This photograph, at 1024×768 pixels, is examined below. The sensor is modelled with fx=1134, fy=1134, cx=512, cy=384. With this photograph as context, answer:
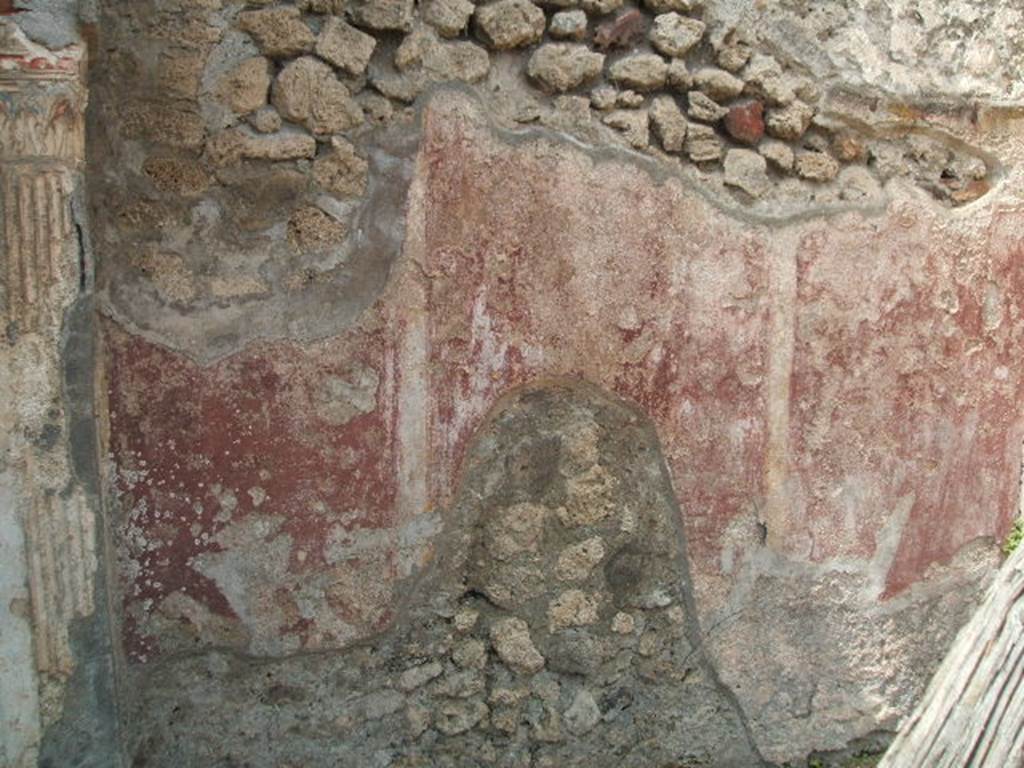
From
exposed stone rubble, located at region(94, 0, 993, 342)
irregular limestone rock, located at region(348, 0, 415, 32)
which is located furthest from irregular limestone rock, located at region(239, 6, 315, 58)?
irregular limestone rock, located at region(348, 0, 415, 32)

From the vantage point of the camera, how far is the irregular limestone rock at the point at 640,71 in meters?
2.50

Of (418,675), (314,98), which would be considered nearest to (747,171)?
(314,98)

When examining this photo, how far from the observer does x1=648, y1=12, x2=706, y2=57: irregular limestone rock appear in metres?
2.53

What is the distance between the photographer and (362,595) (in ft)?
7.88

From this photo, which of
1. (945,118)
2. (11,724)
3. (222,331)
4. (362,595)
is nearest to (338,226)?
(222,331)

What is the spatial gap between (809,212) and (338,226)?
3.70 ft

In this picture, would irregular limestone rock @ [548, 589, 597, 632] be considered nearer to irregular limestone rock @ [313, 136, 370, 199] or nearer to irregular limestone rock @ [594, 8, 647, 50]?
irregular limestone rock @ [313, 136, 370, 199]

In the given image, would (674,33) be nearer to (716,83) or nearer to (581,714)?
(716,83)

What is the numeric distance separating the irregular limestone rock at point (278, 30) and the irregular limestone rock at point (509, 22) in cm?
37

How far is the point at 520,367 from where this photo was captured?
2.47 meters

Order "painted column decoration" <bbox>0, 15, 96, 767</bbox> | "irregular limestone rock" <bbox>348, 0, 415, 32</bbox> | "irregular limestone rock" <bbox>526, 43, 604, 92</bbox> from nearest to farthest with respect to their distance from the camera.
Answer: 1. "painted column decoration" <bbox>0, 15, 96, 767</bbox>
2. "irregular limestone rock" <bbox>348, 0, 415, 32</bbox>
3. "irregular limestone rock" <bbox>526, 43, 604, 92</bbox>

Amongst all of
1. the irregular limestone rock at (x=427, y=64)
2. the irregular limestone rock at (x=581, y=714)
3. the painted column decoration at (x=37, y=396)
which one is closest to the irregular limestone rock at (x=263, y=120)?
the irregular limestone rock at (x=427, y=64)

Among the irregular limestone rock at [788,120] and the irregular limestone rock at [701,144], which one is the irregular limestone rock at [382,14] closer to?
the irregular limestone rock at [701,144]

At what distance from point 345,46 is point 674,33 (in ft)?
2.46
